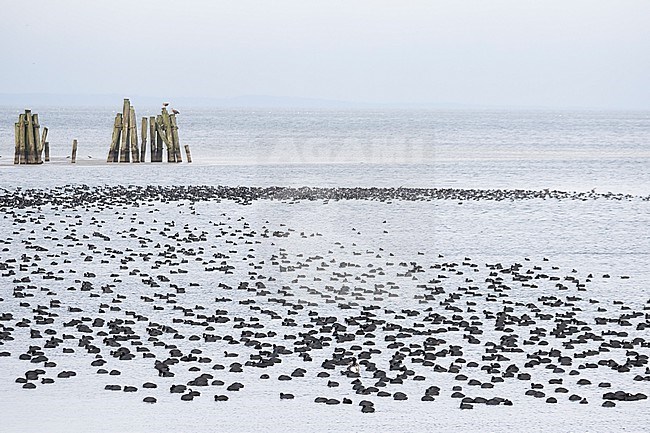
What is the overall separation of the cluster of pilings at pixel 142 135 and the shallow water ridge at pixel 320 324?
2272cm

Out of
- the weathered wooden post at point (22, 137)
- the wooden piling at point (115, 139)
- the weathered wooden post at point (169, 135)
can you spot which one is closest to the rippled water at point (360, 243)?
the weathered wooden post at point (169, 135)

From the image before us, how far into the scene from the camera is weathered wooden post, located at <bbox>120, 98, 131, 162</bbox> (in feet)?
165

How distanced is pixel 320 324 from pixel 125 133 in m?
40.2

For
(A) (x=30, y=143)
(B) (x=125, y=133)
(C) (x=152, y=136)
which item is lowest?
(A) (x=30, y=143)

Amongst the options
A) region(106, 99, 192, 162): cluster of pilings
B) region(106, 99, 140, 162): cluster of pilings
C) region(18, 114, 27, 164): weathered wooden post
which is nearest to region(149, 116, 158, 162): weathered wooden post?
region(106, 99, 192, 162): cluster of pilings

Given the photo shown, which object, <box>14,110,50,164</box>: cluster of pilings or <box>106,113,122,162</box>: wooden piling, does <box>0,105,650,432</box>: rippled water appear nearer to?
<box>106,113,122,162</box>: wooden piling

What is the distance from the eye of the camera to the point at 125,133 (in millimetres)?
53594

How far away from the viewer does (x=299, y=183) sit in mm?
45469

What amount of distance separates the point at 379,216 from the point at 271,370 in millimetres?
18548

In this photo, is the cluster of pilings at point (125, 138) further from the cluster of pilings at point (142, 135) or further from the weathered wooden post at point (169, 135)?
the weathered wooden post at point (169, 135)

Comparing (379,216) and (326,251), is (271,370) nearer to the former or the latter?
(326,251)

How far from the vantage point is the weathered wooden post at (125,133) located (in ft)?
165

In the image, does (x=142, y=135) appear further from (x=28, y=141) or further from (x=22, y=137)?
(x=22, y=137)

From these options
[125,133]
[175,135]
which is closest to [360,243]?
[125,133]
